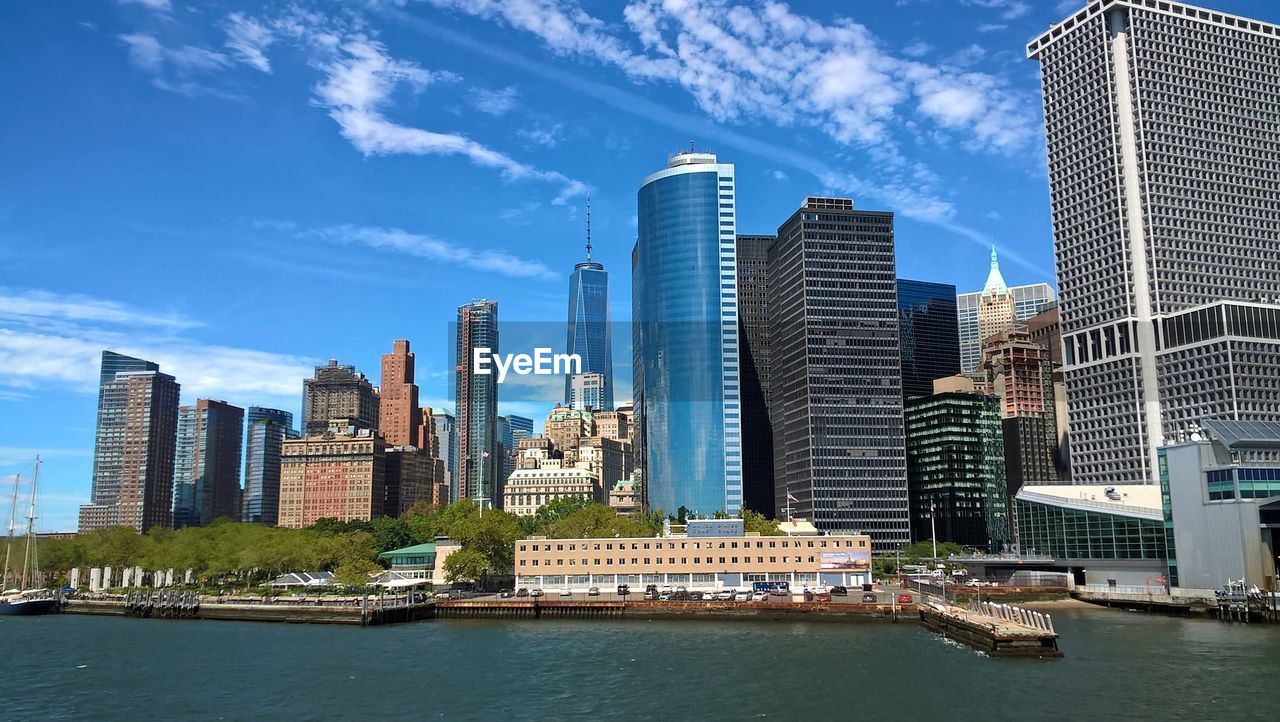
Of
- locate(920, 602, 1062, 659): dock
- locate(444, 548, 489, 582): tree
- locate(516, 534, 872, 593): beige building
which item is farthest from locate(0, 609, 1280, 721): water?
locate(444, 548, 489, 582): tree

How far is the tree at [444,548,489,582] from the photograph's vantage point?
171500mm

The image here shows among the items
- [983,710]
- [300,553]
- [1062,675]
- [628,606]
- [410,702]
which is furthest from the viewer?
[300,553]

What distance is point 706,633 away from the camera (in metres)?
122

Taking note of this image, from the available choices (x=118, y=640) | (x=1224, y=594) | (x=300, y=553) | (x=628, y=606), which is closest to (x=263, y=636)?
(x=118, y=640)

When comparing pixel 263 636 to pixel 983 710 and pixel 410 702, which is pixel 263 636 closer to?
pixel 410 702

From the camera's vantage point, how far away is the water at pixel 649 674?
76.3 m

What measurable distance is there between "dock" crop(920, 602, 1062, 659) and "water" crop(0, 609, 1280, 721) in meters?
2.77

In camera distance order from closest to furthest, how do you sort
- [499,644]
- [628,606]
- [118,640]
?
[499,644] → [118,640] → [628,606]

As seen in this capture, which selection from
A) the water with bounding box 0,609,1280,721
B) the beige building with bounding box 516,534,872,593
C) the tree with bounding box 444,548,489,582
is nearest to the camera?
the water with bounding box 0,609,1280,721

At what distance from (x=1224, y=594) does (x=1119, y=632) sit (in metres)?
27.5

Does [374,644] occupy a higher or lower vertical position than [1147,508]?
lower

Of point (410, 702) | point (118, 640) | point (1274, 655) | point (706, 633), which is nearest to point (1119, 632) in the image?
point (1274, 655)

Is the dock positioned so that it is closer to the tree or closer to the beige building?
the beige building

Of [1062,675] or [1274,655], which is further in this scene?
[1274,655]
